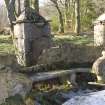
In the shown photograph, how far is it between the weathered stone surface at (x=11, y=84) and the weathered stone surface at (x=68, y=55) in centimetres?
258

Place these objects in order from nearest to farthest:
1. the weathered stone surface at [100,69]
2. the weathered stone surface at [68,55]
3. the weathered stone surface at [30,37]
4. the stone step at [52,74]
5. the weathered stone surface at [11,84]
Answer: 1. the weathered stone surface at [11,84]
2. the stone step at [52,74]
3. the weathered stone surface at [100,69]
4. the weathered stone surface at [68,55]
5. the weathered stone surface at [30,37]

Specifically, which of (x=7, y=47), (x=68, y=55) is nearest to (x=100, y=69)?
(x=68, y=55)

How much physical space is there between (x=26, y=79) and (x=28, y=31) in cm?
369

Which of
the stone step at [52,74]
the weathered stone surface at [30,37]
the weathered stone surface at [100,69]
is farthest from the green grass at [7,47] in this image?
the weathered stone surface at [100,69]

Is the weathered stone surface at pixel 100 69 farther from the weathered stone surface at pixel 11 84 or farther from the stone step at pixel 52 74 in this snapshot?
the weathered stone surface at pixel 11 84

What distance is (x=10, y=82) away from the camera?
813 cm

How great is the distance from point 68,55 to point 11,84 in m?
3.39

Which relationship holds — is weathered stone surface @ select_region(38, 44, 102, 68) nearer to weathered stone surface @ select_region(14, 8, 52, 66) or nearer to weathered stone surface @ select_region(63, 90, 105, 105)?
weathered stone surface @ select_region(14, 8, 52, 66)

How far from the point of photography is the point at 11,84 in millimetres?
8125

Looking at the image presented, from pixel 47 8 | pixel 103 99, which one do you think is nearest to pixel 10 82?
pixel 103 99

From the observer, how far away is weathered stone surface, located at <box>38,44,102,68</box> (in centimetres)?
1095

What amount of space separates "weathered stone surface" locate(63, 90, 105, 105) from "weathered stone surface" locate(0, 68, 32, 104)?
1.00m

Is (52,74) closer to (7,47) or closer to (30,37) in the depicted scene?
(30,37)

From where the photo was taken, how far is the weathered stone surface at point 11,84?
8.02m
